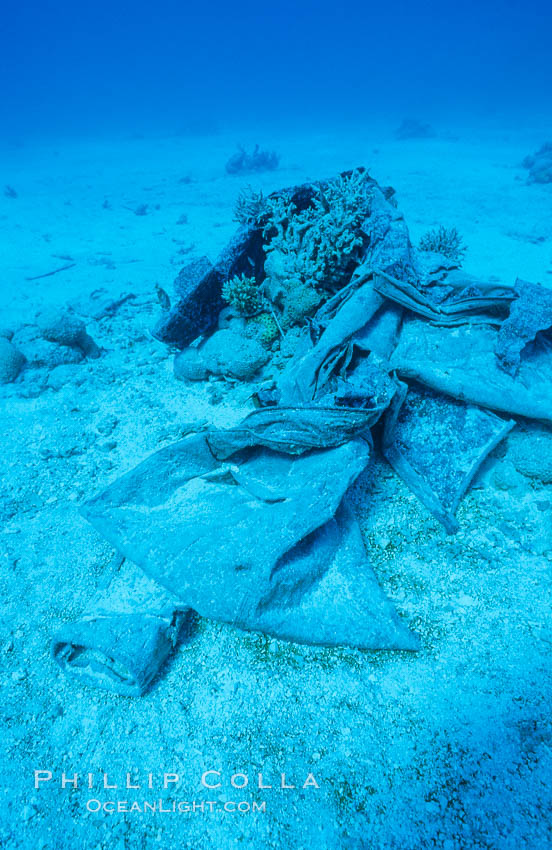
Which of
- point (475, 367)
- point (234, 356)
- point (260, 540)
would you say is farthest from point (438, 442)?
point (234, 356)

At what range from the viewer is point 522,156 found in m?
19.5

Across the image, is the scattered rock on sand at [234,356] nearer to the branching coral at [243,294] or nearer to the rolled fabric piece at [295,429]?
the branching coral at [243,294]

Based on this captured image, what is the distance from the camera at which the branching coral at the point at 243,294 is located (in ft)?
17.3

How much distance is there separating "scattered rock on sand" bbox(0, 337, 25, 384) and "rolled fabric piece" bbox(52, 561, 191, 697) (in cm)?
423

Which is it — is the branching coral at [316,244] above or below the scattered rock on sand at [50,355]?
above

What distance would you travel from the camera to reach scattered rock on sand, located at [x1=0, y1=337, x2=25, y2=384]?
548cm

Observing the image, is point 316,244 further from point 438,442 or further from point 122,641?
point 122,641

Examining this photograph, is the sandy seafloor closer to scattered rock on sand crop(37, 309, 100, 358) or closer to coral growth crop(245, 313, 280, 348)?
coral growth crop(245, 313, 280, 348)

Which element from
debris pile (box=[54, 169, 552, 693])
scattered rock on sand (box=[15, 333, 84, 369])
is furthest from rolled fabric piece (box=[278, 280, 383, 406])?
scattered rock on sand (box=[15, 333, 84, 369])

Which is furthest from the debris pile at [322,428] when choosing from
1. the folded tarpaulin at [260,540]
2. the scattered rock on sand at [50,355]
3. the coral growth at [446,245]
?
the scattered rock on sand at [50,355]

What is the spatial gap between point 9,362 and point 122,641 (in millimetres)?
4771

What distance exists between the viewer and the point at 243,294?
5.29 metres

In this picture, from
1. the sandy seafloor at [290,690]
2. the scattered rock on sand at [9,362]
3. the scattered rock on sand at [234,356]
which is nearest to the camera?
the sandy seafloor at [290,690]

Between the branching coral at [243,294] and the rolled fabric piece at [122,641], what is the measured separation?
388 centimetres
